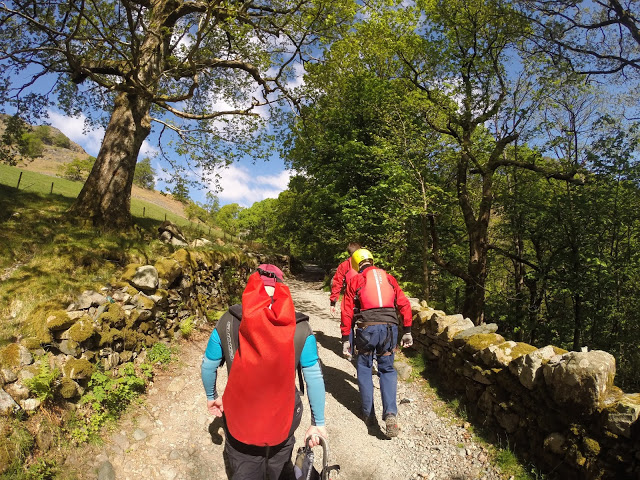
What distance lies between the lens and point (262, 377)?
6.16 ft

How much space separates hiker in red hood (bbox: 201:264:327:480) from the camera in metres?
1.88

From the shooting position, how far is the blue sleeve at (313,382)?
2.20 m

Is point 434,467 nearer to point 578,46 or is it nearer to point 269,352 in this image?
point 269,352

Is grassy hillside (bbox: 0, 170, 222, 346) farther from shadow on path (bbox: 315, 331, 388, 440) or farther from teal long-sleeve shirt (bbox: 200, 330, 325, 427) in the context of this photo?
shadow on path (bbox: 315, 331, 388, 440)

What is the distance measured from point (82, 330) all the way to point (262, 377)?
3.39 m

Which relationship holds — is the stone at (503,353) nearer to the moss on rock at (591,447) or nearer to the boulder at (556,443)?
the boulder at (556,443)

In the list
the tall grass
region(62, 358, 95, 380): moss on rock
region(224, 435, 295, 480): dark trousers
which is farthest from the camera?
the tall grass

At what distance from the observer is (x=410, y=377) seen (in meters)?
5.81

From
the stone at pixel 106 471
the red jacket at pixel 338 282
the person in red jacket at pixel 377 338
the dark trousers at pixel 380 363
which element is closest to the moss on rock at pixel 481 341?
the person in red jacket at pixel 377 338

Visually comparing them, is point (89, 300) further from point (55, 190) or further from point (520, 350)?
point (55, 190)

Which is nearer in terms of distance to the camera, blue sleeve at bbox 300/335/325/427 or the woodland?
blue sleeve at bbox 300/335/325/427

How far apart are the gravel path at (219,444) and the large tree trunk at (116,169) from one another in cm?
431

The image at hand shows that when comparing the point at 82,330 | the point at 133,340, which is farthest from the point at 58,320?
the point at 133,340

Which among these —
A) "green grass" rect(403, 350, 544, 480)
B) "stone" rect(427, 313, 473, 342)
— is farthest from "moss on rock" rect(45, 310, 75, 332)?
"stone" rect(427, 313, 473, 342)
